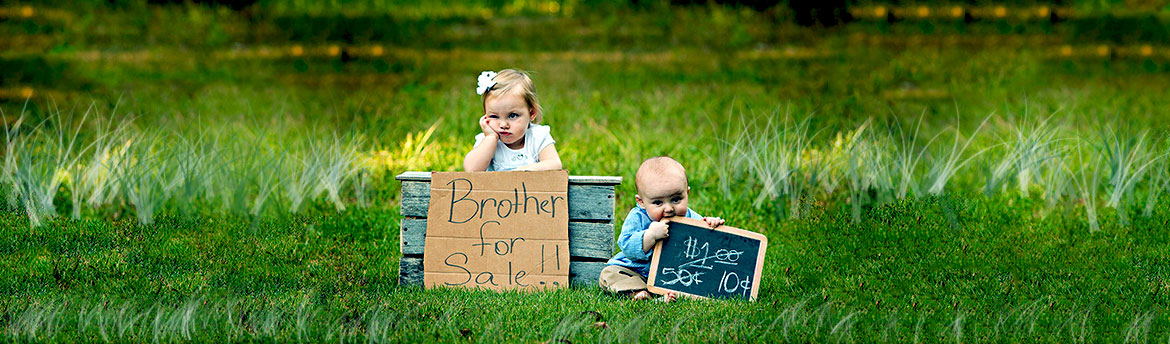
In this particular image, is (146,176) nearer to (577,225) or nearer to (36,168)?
(36,168)

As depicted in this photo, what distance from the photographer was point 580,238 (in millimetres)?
4406

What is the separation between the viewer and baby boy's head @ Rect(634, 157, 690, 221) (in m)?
4.09

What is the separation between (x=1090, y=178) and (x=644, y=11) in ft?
31.0

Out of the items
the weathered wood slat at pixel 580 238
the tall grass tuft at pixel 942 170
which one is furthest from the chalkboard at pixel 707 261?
the tall grass tuft at pixel 942 170

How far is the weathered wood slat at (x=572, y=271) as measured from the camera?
14.5 ft

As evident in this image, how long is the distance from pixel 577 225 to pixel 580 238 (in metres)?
0.06

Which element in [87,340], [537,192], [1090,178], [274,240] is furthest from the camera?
[1090,178]

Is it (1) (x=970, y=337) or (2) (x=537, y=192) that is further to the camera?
(2) (x=537, y=192)

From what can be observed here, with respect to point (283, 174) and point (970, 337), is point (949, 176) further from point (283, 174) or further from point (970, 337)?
point (283, 174)

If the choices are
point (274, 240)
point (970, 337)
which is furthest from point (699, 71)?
point (970, 337)

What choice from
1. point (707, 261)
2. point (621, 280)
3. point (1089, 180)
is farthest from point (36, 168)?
point (1089, 180)

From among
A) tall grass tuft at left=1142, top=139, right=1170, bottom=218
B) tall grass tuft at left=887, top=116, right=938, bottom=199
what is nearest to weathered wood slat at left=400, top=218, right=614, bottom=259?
tall grass tuft at left=887, top=116, right=938, bottom=199

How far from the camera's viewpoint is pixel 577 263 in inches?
175

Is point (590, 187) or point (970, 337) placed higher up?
point (590, 187)
